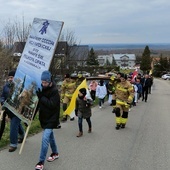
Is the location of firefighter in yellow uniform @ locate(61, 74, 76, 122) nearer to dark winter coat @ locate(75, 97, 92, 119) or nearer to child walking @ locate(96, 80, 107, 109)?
dark winter coat @ locate(75, 97, 92, 119)

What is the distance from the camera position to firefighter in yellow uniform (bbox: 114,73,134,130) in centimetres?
1002

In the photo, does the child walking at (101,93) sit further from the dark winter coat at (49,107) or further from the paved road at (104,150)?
the dark winter coat at (49,107)

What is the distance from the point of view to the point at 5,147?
7203mm

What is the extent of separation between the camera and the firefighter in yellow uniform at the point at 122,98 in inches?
395

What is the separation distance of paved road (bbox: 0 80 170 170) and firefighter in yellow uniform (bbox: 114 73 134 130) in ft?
1.22

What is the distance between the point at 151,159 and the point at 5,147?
3.20 metres

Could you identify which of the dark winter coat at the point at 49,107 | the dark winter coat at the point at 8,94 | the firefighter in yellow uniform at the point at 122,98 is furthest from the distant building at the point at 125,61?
the dark winter coat at the point at 49,107

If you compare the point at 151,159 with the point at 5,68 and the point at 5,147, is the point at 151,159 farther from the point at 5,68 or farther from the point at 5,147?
the point at 5,68

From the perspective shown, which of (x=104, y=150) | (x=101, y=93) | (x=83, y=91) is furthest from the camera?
(x=101, y=93)

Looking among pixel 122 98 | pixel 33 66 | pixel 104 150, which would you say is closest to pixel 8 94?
pixel 33 66

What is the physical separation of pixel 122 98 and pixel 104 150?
3.05 metres

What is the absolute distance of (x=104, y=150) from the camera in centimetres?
730

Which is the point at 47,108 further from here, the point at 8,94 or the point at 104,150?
the point at 104,150

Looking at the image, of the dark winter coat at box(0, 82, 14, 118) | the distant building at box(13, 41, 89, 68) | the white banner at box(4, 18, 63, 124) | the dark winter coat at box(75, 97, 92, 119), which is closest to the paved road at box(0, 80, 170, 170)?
the dark winter coat at box(75, 97, 92, 119)
